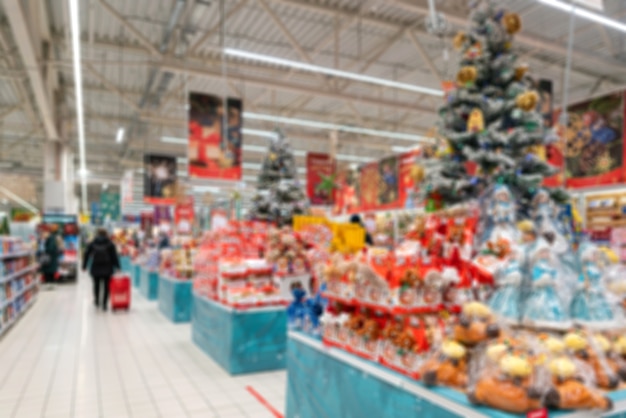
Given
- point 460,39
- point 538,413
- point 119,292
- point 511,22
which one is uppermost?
point 511,22

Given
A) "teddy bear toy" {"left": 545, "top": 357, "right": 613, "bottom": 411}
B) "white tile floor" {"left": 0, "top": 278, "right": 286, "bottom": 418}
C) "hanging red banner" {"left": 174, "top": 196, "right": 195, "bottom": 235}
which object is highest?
"hanging red banner" {"left": 174, "top": 196, "right": 195, "bottom": 235}

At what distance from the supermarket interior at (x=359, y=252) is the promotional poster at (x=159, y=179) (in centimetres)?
6

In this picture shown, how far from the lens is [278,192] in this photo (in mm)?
8531

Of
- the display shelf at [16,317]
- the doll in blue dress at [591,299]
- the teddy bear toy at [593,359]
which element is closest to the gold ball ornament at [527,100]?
the doll in blue dress at [591,299]

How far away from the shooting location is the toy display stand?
1.91 metres

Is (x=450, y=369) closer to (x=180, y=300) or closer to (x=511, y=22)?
(x=511, y=22)

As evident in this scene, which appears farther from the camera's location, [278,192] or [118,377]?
[278,192]

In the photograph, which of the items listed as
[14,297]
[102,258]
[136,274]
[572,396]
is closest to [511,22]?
[572,396]

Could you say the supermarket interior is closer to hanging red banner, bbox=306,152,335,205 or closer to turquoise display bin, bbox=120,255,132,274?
hanging red banner, bbox=306,152,335,205

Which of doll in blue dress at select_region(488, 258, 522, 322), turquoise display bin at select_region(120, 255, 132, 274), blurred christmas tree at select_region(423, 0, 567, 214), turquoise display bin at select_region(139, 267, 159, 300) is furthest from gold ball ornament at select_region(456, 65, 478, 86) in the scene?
turquoise display bin at select_region(120, 255, 132, 274)

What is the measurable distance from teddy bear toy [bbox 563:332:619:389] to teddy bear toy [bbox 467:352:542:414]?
30 centimetres

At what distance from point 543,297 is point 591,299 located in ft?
0.79

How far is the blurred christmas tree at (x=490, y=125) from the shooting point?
4.48m

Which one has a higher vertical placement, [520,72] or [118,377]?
[520,72]
